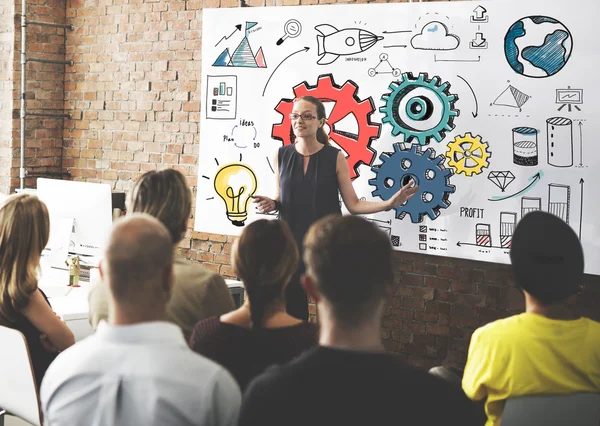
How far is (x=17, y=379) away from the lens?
2648 mm

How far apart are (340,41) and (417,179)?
950 mm

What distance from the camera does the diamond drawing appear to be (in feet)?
12.7

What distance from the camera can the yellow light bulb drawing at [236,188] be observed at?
4785 millimetres

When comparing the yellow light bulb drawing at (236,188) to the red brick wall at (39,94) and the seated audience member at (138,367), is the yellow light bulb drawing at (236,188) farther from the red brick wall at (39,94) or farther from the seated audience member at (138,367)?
the seated audience member at (138,367)

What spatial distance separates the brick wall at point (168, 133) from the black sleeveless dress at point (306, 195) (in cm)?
63

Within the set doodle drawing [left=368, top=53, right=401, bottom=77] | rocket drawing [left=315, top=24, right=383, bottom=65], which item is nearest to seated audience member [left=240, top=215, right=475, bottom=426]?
doodle drawing [left=368, top=53, right=401, bottom=77]

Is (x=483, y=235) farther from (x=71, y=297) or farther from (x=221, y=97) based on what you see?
(x=71, y=297)

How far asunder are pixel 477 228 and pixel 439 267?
1.19ft

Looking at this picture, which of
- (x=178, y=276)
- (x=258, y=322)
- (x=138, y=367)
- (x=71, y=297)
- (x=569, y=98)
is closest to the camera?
(x=138, y=367)

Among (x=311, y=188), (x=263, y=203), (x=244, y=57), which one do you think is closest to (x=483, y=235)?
(x=311, y=188)

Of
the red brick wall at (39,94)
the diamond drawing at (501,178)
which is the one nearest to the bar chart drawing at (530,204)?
the diamond drawing at (501,178)

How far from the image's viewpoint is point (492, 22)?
3.88 m

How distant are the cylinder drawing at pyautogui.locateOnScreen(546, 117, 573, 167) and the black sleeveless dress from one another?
1095 millimetres

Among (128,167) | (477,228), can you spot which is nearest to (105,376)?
(477,228)
